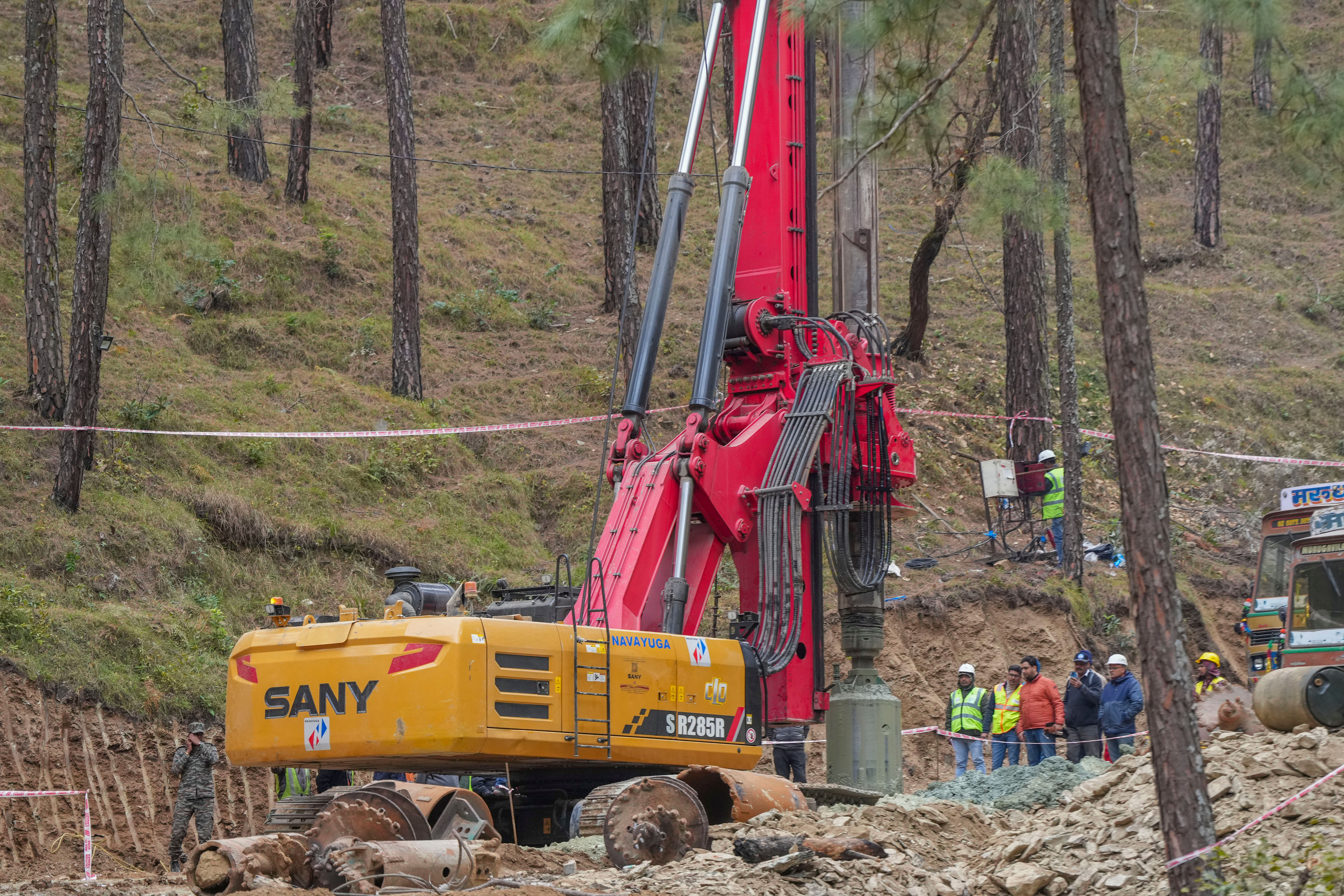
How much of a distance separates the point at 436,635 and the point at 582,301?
58.1 feet

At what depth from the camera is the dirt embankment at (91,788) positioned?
13.2 metres

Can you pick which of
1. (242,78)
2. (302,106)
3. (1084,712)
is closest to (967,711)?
(1084,712)

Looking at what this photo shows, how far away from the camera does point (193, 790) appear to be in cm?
1323

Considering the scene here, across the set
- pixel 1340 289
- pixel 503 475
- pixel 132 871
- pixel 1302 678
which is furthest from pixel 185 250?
pixel 1340 289

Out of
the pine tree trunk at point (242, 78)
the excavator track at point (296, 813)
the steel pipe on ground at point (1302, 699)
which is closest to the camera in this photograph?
the steel pipe on ground at point (1302, 699)

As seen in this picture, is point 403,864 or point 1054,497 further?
point 1054,497

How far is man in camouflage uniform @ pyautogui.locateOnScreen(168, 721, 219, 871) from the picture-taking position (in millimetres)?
13211

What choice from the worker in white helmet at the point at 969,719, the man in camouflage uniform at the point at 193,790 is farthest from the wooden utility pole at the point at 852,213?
the man in camouflage uniform at the point at 193,790

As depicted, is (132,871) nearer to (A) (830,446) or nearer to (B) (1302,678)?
(A) (830,446)

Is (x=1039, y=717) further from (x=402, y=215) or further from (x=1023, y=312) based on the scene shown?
(x=402, y=215)

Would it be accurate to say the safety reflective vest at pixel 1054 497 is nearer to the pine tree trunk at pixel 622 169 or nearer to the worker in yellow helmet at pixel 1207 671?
the worker in yellow helmet at pixel 1207 671

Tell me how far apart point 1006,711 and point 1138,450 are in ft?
29.3

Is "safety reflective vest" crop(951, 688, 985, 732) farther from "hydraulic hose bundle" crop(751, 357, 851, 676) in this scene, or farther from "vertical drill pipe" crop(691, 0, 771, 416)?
"vertical drill pipe" crop(691, 0, 771, 416)

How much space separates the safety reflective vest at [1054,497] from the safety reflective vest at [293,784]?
11.3 metres
